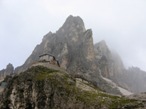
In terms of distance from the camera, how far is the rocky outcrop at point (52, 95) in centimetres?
8694

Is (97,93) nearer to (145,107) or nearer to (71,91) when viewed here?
(71,91)

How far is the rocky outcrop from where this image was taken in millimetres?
86938

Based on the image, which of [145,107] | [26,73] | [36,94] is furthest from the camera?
[26,73]

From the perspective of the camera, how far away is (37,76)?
328 feet

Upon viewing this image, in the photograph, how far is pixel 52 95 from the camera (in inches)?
3669

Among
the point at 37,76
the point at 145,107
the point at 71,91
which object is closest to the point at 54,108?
the point at 71,91

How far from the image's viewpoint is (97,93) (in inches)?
3674

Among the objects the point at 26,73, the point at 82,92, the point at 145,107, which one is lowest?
the point at 145,107

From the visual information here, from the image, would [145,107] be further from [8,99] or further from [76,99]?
[8,99]

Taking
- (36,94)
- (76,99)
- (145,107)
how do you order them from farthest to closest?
(36,94) → (76,99) → (145,107)

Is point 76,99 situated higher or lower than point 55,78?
lower

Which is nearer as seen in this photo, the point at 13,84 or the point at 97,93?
the point at 97,93

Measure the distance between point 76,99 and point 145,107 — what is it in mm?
16329

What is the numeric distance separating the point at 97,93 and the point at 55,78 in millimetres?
11100
